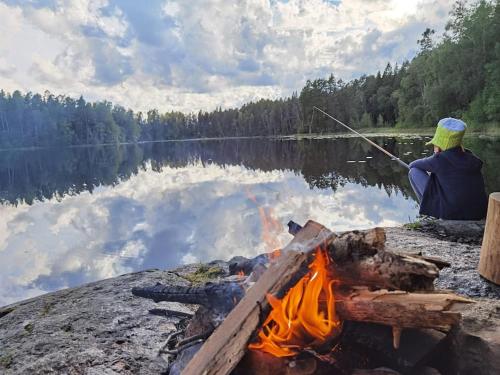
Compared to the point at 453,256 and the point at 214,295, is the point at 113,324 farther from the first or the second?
the point at 453,256

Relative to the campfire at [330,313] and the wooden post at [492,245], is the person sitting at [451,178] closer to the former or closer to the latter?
the wooden post at [492,245]

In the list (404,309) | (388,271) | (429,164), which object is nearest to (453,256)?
(429,164)

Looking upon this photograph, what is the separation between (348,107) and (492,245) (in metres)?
93.8

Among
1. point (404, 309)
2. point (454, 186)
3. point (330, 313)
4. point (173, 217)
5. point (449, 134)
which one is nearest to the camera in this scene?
point (404, 309)

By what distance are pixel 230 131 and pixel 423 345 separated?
5761 inches

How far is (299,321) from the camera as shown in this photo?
9.43 ft

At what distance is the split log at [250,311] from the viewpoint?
2533 millimetres

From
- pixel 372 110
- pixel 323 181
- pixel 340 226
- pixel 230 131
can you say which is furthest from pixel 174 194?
pixel 230 131

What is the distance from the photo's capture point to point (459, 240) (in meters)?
6.73

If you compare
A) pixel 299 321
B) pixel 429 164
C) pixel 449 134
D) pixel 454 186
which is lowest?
pixel 299 321

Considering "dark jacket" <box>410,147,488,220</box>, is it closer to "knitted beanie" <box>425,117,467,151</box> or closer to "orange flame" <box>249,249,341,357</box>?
"knitted beanie" <box>425,117,467,151</box>

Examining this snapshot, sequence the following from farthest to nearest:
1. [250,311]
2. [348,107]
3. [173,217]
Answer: [348,107] → [173,217] → [250,311]

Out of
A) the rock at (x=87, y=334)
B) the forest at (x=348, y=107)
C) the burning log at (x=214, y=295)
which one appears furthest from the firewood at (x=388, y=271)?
the forest at (x=348, y=107)

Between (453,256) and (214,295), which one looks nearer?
(214,295)
